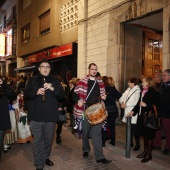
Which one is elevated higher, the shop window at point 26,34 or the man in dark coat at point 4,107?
the shop window at point 26,34

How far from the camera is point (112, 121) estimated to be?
641cm

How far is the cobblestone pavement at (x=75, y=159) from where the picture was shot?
4.77 m

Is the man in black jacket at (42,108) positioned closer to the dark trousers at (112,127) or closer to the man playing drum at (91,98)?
the man playing drum at (91,98)

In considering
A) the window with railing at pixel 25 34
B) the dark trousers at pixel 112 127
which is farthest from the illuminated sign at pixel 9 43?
the dark trousers at pixel 112 127

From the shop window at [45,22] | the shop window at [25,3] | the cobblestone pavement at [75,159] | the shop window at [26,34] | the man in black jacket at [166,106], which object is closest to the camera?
the cobblestone pavement at [75,159]

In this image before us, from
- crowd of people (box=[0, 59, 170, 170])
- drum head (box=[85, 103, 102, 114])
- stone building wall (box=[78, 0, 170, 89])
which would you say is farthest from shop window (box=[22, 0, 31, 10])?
drum head (box=[85, 103, 102, 114])

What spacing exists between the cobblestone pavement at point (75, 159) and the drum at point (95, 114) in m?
0.94

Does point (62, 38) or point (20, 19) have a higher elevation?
point (20, 19)

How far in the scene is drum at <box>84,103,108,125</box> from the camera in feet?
15.1

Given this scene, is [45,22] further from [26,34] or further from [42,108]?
[42,108]

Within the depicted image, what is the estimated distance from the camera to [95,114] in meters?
4.59

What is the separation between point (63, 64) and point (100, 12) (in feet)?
18.2

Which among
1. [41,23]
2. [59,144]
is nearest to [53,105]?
[59,144]

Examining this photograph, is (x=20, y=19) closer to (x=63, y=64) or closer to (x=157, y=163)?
(x=63, y=64)
